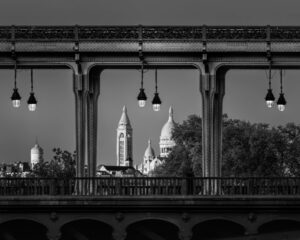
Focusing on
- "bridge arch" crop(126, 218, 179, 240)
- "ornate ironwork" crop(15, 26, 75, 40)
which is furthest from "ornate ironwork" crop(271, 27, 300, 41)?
"bridge arch" crop(126, 218, 179, 240)

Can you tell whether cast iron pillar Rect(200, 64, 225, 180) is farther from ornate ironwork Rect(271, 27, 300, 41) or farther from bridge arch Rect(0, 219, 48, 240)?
bridge arch Rect(0, 219, 48, 240)

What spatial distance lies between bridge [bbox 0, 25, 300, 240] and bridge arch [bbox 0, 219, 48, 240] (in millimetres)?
232

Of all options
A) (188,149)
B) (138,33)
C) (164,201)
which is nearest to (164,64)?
(138,33)

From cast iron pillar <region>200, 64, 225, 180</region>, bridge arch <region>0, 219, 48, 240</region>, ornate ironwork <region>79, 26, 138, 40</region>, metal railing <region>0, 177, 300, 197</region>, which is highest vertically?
ornate ironwork <region>79, 26, 138, 40</region>

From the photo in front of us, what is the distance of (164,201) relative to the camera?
56.8 m

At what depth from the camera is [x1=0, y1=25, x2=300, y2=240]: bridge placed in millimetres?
56781

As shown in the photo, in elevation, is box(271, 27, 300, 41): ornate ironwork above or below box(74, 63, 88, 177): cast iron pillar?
above

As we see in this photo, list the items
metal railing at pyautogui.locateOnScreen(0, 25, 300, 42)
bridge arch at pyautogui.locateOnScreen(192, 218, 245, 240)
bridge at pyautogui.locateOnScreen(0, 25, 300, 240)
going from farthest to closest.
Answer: bridge arch at pyautogui.locateOnScreen(192, 218, 245, 240)
metal railing at pyautogui.locateOnScreen(0, 25, 300, 42)
bridge at pyautogui.locateOnScreen(0, 25, 300, 240)

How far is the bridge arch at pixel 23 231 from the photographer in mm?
62031

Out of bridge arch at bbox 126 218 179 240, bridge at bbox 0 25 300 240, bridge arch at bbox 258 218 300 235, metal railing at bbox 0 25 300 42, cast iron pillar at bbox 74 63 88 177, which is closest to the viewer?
bridge at bbox 0 25 300 240

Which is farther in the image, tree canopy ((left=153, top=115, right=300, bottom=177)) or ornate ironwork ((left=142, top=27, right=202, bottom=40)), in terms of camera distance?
tree canopy ((left=153, top=115, right=300, bottom=177))

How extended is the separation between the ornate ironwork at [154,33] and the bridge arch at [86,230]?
6739mm

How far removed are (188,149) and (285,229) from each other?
6970cm

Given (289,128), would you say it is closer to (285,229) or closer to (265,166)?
(265,166)
